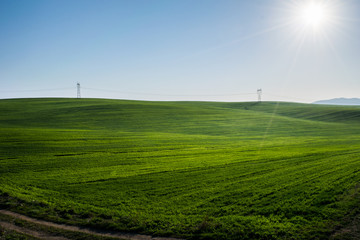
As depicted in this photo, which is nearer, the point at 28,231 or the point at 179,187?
the point at 28,231

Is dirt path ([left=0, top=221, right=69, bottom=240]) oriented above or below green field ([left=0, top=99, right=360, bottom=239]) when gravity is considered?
below

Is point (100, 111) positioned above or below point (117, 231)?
above

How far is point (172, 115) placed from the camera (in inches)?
2328

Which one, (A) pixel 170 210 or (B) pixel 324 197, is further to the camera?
(B) pixel 324 197

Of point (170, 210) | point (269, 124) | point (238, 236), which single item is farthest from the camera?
point (269, 124)

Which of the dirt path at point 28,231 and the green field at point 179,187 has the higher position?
the green field at point 179,187

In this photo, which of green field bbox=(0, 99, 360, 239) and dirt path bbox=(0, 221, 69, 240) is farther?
green field bbox=(0, 99, 360, 239)

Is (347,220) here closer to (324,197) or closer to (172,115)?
(324,197)

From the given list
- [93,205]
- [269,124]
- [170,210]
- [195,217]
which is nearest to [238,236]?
[195,217]

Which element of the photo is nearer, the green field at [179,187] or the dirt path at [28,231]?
the dirt path at [28,231]

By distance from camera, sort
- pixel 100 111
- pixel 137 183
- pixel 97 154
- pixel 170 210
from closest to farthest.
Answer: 1. pixel 170 210
2. pixel 137 183
3. pixel 97 154
4. pixel 100 111

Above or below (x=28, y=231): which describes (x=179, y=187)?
above

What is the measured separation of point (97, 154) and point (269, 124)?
4167cm

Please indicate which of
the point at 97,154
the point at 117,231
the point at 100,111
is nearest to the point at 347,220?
the point at 117,231
